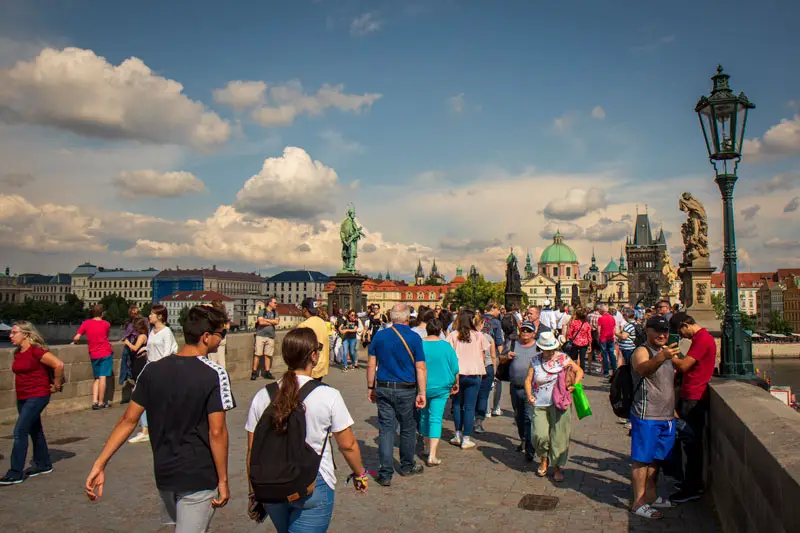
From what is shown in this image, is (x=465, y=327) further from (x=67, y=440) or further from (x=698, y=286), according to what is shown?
(x=698, y=286)

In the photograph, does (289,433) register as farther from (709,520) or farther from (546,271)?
(546,271)

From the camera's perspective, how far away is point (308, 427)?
3.45 metres

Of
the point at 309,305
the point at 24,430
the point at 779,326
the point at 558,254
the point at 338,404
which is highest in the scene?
the point at 558,254

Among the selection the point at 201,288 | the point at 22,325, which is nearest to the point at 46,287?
the point at 201,288

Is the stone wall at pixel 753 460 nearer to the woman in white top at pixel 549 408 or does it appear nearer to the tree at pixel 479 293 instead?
the woman in white top at pixel 549 408

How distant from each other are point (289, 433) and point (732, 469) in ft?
11.2

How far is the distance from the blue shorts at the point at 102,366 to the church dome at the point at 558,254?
534 ft

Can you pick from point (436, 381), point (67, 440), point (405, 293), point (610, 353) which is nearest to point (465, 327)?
point (436, 381)

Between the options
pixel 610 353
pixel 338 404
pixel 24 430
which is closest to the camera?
pixel 338 404

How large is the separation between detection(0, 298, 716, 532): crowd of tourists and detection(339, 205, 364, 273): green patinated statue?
16655 mm

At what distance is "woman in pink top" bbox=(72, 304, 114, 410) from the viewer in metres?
10.5

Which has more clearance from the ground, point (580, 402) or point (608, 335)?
point (608, 335)

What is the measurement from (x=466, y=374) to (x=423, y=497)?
94.6 inches

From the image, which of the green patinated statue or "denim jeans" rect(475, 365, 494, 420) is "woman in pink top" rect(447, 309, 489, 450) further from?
the green patinated statue
